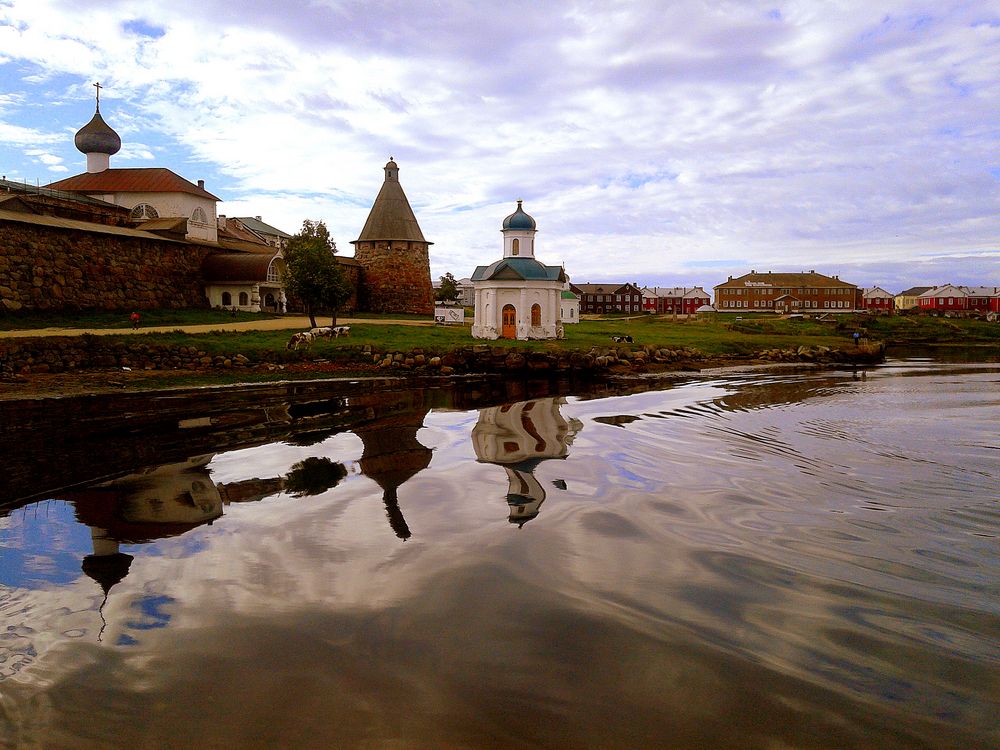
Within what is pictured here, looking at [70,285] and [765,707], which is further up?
[70,285]

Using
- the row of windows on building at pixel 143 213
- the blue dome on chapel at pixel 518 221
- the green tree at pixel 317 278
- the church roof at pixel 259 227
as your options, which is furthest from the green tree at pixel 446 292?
Answer: the green tree at pixel 317 278

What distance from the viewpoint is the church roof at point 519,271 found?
32.3 metres

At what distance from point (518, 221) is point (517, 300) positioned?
14.6 ft

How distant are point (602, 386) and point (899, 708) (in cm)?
1922

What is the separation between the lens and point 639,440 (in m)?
13.4

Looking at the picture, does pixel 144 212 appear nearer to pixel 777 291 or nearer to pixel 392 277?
pixel 392 277

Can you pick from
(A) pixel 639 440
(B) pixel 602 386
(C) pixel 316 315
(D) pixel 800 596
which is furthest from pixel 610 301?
(D) pixel 800 596

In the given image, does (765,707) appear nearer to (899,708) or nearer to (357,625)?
(899,708)

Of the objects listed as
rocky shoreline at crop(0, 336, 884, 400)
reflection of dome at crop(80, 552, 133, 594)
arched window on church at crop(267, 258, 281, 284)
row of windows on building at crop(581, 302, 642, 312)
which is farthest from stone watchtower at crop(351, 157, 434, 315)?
row of windows on building at crop(581, 302, 642, 312)

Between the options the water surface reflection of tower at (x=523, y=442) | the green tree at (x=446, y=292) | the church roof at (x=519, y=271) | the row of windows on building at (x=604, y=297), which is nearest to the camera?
the water surface reflection of tower at (x=523, y=442)

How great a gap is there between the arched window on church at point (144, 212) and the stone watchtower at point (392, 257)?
1382 centimetres

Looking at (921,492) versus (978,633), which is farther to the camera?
(921,492)

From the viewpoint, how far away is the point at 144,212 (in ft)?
139

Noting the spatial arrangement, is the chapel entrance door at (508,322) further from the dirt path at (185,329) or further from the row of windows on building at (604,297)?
the row of windows on building at (604,297)
